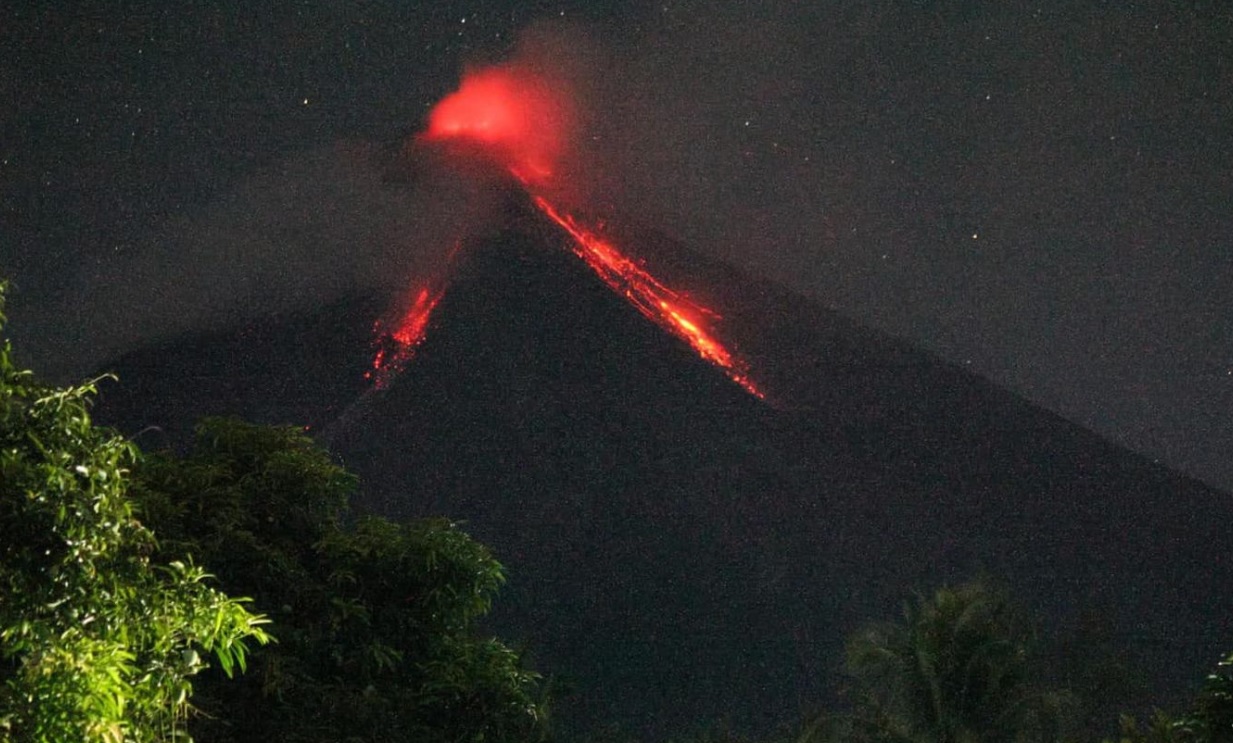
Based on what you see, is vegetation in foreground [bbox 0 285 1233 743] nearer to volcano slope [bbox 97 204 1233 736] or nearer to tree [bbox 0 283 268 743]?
tree [bbox 0 283 268 743]

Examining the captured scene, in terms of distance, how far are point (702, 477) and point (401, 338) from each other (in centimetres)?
4875

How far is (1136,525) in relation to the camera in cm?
12281

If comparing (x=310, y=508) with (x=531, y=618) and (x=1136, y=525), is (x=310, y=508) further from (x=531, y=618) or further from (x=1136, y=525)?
(x=1136, y=525)

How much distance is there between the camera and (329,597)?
9438 millimetres

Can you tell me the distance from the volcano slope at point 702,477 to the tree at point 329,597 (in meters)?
78.4

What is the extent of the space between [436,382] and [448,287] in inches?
809

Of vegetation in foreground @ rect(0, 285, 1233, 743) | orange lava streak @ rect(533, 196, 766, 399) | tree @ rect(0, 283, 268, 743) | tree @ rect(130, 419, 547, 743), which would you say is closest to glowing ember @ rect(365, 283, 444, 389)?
orange lava streak @ rect(533, 196, 766, 399)

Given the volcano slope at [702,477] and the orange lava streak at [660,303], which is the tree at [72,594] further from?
the orange lava streak at [660,303]

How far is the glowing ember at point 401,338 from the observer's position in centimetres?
14500

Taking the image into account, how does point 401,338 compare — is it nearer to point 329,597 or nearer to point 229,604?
point 329,597

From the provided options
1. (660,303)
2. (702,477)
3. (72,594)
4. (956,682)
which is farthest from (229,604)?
(660,303)

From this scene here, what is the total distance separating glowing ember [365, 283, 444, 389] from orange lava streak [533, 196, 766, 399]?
22997mm

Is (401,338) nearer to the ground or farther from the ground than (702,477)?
nearer to the ground

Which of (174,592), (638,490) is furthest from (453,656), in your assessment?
(638,490)
